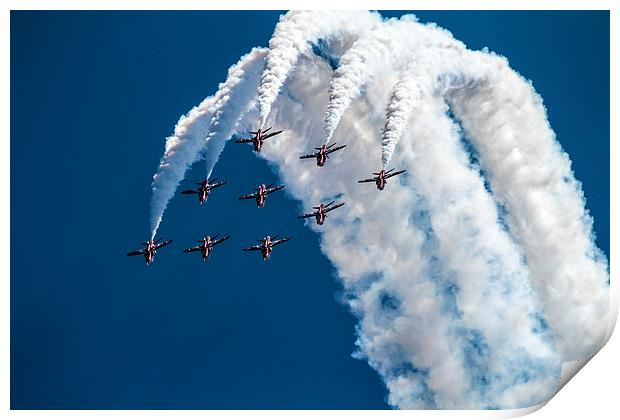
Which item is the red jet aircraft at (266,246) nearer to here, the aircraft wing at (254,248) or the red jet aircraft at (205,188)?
the aircraft wing at (254,248)

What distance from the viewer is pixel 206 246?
33000mm

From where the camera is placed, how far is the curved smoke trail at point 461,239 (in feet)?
106

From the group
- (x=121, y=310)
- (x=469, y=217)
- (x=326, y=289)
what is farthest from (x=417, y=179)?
(x=121, y=310)

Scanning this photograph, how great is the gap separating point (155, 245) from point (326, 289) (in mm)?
4775

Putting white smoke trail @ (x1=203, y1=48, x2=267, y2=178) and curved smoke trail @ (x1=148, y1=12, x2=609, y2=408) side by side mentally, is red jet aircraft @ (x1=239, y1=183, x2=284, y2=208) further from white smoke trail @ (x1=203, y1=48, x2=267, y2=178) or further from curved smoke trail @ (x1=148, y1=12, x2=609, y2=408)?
white smoke trail @ (x1=203, y1=48, x2=267, y2=178)

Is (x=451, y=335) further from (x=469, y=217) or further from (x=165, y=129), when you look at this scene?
(x=165, y=129)

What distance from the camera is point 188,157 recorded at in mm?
31875

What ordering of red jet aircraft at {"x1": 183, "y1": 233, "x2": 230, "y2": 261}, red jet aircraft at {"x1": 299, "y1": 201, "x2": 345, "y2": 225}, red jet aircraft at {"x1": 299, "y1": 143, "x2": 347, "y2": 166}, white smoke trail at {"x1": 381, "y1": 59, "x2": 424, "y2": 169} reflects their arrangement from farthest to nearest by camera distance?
Result: red jet aircraft at {"x1": 183, "y1": 233, "x2": 230, "y2": 261} → red jet aircraft at {"x1": 299, "y1": 201, "x2": 345, "y2": 225} → red jet aircraft at {"x1": 299, "y1": 143, "x2": 347, "y2": 166} → white smoke trail at {"x1": 381, "y1": 59, "x2": 424, "y2": 169}

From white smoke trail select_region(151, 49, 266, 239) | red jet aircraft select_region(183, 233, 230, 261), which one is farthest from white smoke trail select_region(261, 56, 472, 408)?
red jet aircraft select_region(183, 233, 230, 261)

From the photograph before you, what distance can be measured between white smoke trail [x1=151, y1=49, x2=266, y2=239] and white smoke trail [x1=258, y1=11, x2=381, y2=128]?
1106 millimetres

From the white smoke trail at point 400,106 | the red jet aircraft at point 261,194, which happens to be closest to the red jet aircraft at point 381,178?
the white smoke trail at point 400,106

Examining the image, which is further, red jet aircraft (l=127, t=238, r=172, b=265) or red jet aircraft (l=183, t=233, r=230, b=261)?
red jet aircraft (l=183, t=233, r=230, b=261)

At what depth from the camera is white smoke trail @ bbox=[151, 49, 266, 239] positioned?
31.5m

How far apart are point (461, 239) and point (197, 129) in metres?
7.40
